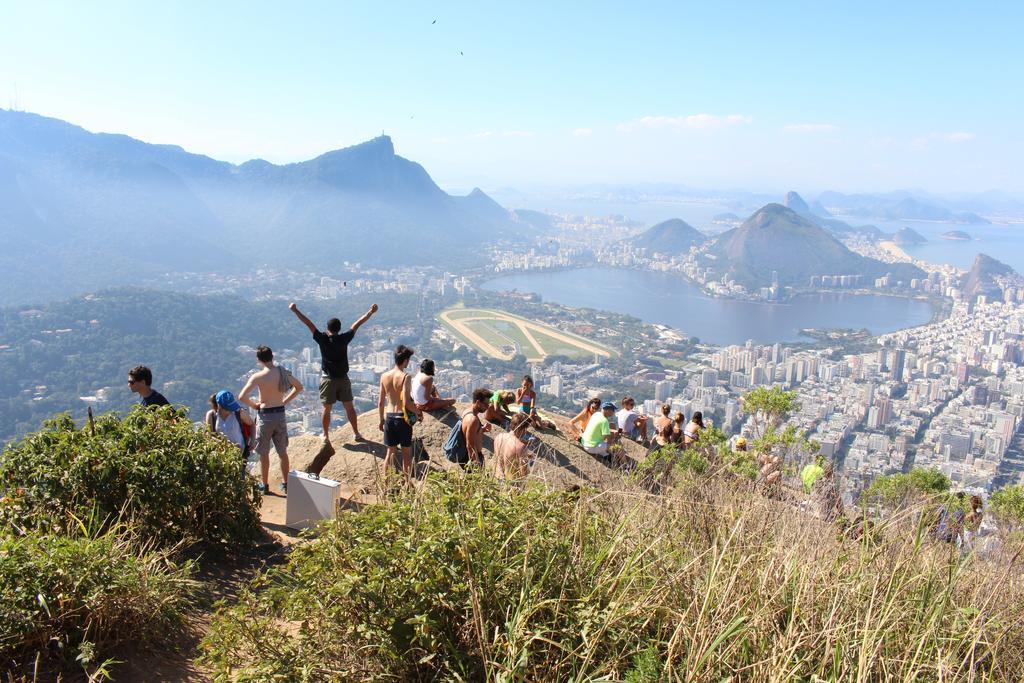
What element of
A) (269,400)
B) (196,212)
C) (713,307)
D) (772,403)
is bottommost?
(713,307)

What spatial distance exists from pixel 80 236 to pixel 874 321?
99378 mm

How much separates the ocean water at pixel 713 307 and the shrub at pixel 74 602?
57564 mm

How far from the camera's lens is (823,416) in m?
35.0

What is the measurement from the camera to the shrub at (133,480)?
4016 millimetres

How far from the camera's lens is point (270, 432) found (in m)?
6.38

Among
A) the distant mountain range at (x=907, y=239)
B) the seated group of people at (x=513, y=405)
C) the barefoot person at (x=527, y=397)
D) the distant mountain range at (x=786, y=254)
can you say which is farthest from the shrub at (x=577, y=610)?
the distant mountain range at (x=907, y=239)

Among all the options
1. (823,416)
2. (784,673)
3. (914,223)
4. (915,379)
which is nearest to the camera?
(784,673)

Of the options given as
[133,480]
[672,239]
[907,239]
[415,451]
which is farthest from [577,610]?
[907,239]

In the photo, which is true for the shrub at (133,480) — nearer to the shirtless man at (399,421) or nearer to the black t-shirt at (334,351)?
the shirtless man at (399,421)

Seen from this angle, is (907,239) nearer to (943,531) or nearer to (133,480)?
(943,531)

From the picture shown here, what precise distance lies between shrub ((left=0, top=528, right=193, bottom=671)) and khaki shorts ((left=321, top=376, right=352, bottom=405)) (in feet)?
12.1

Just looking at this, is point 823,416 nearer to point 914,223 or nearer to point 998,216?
point 914,223

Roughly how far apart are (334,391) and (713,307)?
70.8m

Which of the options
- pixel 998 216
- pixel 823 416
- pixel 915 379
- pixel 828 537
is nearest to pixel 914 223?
pixel 998 216
